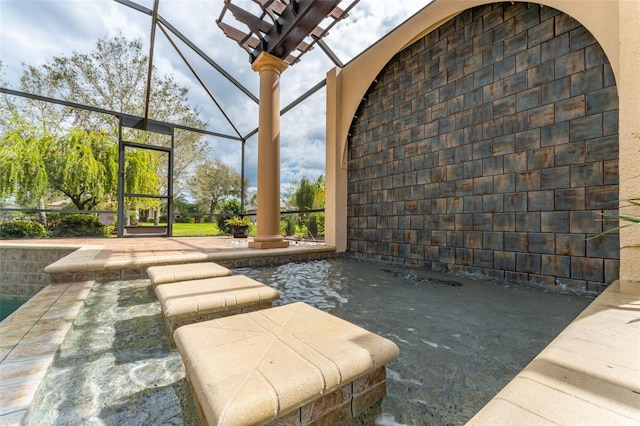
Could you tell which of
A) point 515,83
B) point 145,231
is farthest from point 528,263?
point 145,231

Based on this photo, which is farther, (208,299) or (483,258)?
(483,258)

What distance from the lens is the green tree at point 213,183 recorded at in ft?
40.1

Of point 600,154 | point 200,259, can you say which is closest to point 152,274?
point 200,259

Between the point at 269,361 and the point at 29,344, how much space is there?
1.12 metres

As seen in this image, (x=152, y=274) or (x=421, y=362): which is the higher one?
(x=152, y=274)

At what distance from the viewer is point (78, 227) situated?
5.92 m

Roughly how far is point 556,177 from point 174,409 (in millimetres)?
3319

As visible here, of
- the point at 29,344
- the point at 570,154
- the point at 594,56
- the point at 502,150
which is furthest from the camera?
the point at 502,150

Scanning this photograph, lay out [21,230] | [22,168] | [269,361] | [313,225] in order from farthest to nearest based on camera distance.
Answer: [313,225] < [22,168] < [21,230] < [269,361]

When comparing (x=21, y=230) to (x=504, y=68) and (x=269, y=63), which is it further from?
(x=504, y=68)

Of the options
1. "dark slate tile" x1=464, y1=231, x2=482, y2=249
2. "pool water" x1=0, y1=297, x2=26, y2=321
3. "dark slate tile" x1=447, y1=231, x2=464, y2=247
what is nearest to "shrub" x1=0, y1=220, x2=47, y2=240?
"pool water" x1=0, y1=297, x2=26, y2=321

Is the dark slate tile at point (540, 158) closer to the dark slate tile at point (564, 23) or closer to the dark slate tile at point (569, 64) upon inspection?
the dark slate tile at point (569, 64)

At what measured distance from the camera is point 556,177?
2527mm

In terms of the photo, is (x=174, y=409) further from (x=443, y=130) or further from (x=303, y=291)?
(x=443, y=130)
